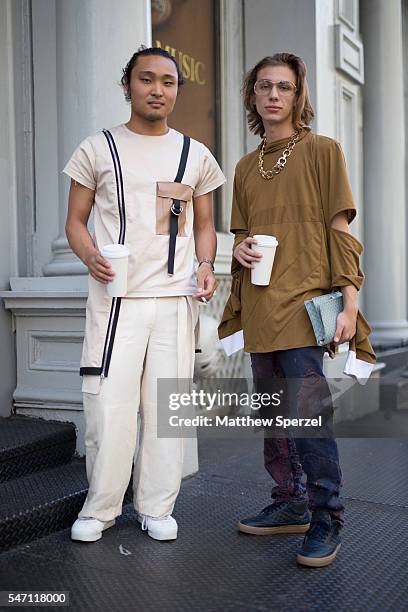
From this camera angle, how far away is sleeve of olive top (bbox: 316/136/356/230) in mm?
2695

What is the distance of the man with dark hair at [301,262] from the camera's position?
272 centimetres

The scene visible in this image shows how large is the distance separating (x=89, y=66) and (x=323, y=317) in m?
2.12

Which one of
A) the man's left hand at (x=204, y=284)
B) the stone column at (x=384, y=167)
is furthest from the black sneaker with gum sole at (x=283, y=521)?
the stone column at (x=384, y=167)

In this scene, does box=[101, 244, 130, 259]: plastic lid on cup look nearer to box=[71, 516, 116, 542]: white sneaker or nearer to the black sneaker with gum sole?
box=[71, 516, 116, 542]: white sneaker

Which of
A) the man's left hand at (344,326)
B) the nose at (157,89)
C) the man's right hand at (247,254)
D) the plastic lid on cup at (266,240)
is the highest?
the nose at (157,89)

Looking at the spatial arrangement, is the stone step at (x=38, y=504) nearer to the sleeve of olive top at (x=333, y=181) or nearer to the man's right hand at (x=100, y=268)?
the man's right hand at (x=100, y=268)

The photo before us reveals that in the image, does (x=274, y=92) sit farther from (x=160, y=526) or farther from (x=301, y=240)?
(x=160, y=526)

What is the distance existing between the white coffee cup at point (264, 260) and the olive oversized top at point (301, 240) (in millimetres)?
73

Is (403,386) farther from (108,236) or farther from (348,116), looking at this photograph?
(108,236)

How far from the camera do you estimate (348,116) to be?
655cm

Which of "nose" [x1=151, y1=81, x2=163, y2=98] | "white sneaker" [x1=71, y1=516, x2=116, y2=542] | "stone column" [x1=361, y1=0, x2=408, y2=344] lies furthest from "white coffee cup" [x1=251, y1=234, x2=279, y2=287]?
"stone column" [x1=361, y1=0, x2=408, y2=344]

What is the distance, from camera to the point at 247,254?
2.75m

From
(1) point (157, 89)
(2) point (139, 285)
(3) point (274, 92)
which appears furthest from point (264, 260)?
(1) point (157, 89)

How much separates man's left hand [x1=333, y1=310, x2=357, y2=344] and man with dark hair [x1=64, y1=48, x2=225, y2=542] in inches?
23.4
